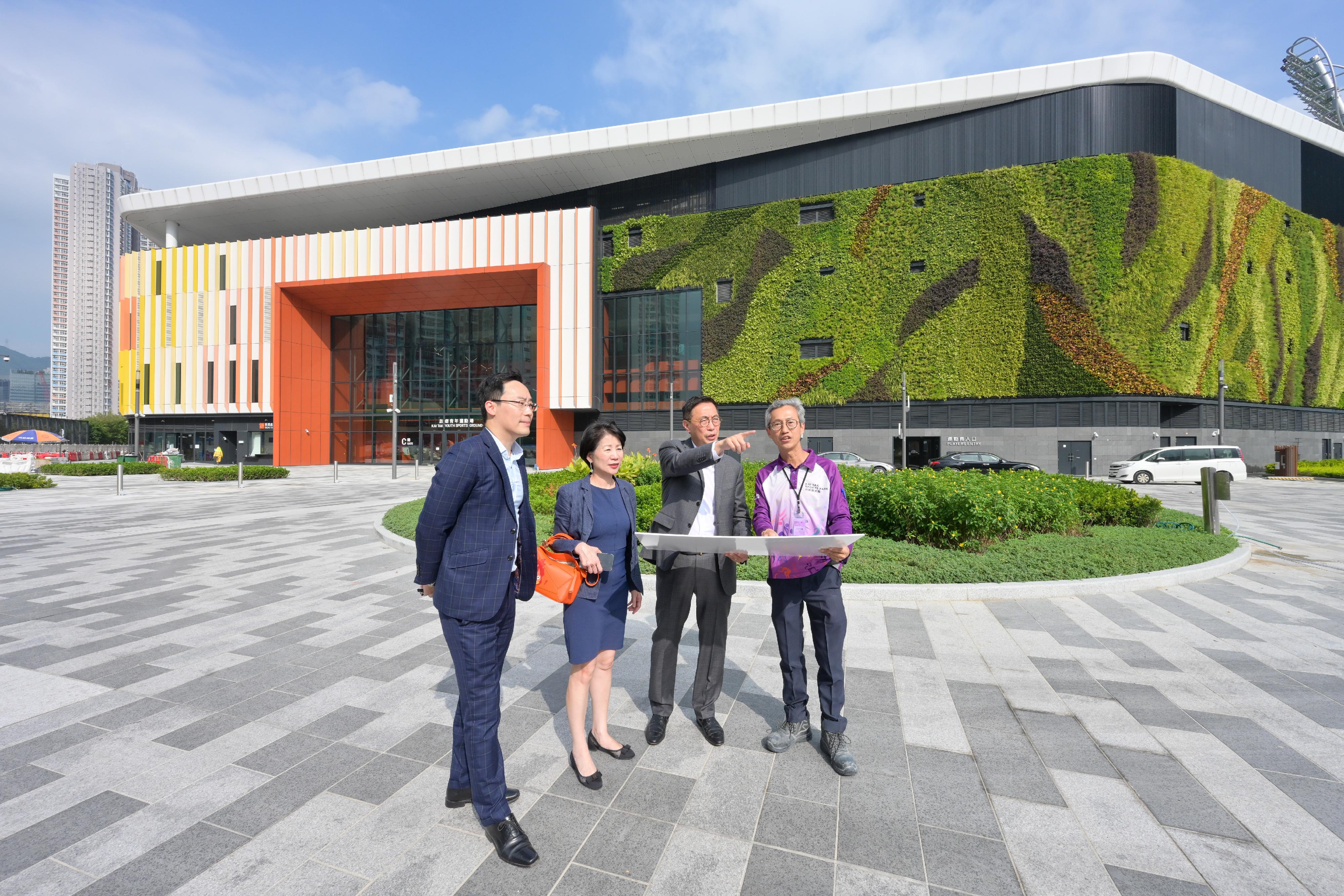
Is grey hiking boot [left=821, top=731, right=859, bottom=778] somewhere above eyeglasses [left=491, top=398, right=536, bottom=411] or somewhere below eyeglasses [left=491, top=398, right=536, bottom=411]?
below

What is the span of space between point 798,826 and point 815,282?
34.2 m

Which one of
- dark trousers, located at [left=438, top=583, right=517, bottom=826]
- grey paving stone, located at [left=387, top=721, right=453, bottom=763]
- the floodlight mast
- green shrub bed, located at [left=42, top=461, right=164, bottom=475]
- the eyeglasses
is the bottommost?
grey paving stone, located at [left=387, top=721, right=453, bottom=763]

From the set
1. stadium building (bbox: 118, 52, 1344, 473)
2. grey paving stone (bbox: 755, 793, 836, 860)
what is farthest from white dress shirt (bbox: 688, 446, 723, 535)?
stadium building (bbox: 118, 52, 1344, 473)

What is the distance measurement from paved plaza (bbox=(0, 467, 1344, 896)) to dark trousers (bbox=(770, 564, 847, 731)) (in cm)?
33

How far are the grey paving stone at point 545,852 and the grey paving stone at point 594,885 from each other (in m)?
0.04

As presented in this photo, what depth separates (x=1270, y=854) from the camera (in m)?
2.54

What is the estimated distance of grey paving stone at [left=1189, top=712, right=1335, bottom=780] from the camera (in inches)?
127

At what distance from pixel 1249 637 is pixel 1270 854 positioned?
163 inches

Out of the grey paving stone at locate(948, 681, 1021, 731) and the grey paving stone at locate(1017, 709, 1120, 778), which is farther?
the grey paving stone at locate(948, 681, 1021, 731)

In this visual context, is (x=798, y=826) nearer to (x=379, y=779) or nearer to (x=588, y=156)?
(x=379, y=779)

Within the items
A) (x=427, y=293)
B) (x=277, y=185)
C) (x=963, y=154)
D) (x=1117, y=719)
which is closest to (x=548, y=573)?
(x=1117, y=719)

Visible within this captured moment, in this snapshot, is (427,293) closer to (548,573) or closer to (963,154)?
(963,154)

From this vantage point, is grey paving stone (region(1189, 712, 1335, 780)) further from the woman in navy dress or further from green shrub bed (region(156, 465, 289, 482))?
green shrub bed (region(156, 465, 289, 482))

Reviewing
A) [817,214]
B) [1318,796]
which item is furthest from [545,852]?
[817,214]
